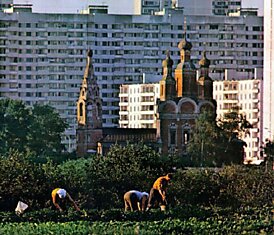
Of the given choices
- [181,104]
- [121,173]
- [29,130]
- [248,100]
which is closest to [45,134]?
[29,130]

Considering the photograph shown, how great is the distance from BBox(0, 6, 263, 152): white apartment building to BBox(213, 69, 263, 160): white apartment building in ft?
32.9

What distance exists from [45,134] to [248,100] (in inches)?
950

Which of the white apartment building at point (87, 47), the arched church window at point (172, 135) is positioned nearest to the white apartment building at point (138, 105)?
the white apartment building at point (87, 47)

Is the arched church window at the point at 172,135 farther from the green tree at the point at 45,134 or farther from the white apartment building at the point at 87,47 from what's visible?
the white apartment building at the point at 87,47

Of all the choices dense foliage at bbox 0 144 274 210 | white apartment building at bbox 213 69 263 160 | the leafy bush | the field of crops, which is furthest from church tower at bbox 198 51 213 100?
the field of crops

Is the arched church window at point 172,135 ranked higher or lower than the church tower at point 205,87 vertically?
lower

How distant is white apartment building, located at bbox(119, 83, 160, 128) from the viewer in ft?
390

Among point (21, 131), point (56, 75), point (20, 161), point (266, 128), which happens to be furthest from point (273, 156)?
point (56, 75)

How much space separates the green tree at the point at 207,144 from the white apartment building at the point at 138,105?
1057 inches

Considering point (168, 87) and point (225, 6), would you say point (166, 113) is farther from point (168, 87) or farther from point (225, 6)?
point (225, 6)

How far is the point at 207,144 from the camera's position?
86.8 meters

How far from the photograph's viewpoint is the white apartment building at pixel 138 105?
119 metres

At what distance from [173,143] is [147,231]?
61.6m

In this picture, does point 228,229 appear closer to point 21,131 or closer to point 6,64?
point 21,131
